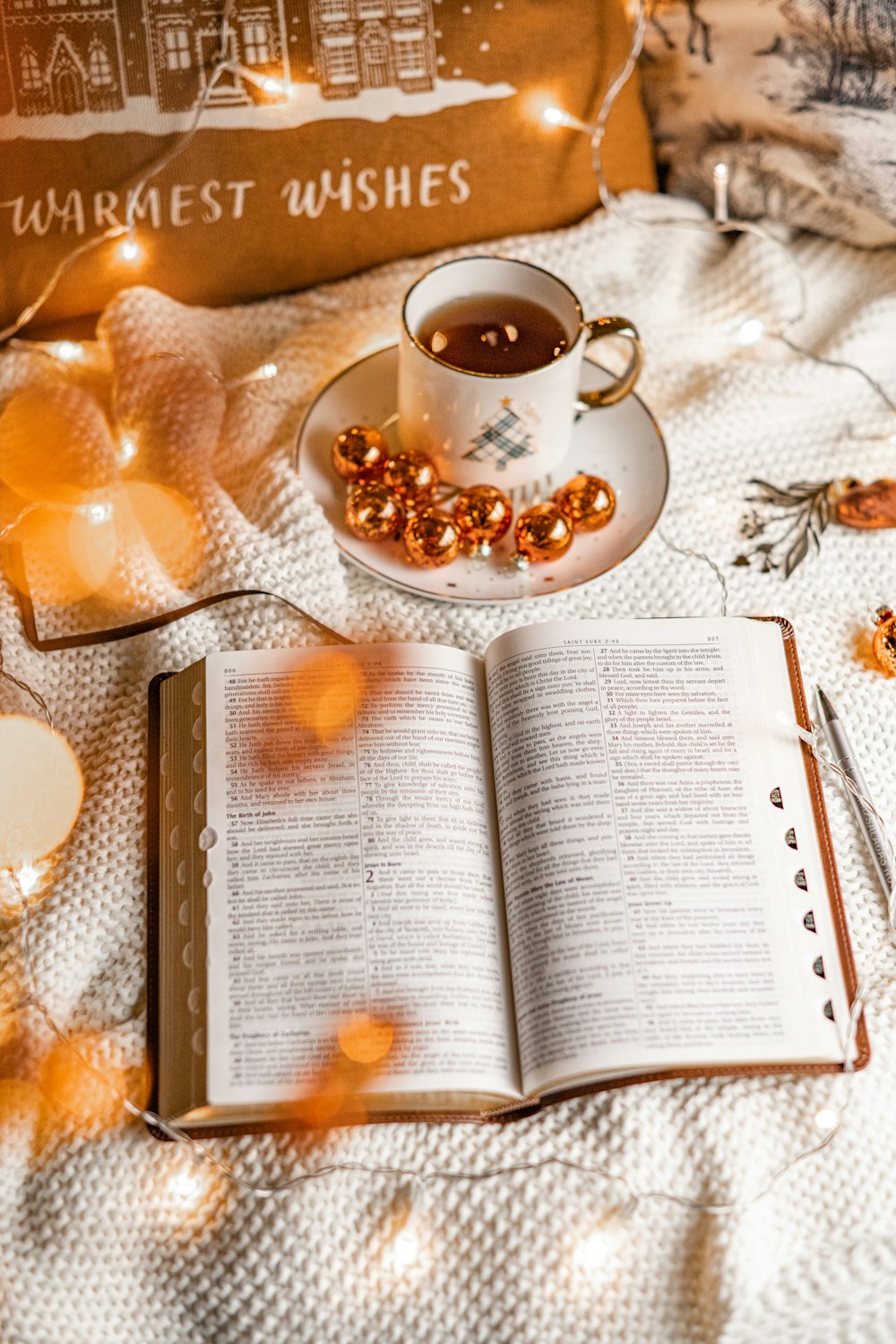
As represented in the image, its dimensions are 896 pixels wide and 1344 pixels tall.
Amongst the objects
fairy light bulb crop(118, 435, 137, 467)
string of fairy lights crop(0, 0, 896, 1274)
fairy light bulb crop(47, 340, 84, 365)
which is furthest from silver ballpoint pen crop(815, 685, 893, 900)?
fairy light bulb crop(47, 340, 84, 365)

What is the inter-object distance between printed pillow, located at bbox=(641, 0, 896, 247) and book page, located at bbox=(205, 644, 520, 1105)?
22.8 inches

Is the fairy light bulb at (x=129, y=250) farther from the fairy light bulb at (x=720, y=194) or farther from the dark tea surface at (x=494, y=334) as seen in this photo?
the fairy light bulb at (x=720, y=194)

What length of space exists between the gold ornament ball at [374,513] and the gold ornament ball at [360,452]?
2 centimetres

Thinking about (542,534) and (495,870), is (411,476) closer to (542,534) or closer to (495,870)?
(542,534)

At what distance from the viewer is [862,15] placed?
0.89 metres

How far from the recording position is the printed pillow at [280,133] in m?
0.89

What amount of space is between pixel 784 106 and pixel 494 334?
38 cm

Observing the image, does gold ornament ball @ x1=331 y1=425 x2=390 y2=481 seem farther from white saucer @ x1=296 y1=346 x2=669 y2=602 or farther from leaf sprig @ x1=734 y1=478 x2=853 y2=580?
leaf sprig @ x1=734 y1=478 x2=853 y2=580

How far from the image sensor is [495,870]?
741mm

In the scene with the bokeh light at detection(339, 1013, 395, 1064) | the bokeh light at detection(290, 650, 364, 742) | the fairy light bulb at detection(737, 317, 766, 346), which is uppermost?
the fairy light bulb at detection(737, 317, 766, 346)

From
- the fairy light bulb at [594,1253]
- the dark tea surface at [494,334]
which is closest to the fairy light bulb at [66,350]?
the dark tea surface at [494,334]

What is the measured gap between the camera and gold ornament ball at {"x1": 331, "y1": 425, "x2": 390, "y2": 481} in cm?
88

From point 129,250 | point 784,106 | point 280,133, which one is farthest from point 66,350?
point 784,106

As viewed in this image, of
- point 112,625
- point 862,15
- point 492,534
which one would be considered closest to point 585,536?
point 492,534
